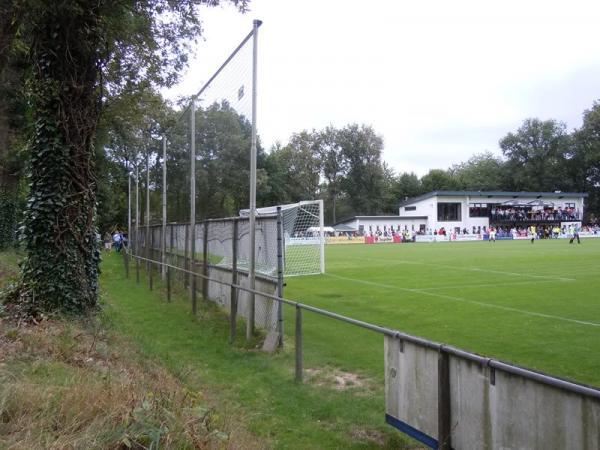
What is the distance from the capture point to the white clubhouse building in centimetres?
7894

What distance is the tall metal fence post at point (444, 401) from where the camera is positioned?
3.85 metres

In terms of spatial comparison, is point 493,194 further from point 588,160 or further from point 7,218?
point 7,218

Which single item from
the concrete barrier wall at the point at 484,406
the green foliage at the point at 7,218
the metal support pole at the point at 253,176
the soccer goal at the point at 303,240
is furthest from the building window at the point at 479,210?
the concrete barrier wall at the point at 484,406

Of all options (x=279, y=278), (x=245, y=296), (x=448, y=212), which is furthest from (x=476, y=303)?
(x=448, y=212)

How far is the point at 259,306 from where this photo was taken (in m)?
9.65

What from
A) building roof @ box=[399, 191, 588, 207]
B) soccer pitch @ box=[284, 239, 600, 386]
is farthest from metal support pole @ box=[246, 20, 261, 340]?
building roof @ box=[399, 191, 588, 207]

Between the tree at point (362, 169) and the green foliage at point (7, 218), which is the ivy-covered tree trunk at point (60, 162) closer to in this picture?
the green foliage at point (7, 218)

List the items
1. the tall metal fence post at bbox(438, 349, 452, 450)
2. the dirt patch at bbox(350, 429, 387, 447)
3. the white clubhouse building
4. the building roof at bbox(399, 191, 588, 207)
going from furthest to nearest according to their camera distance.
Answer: the building roof at bbox(399, 191, 588, 207) → the white clubhouse building → the dirt patch at bbox(350, 429, 387, 447) → the tall metal fence post at bbox(438, 349, 452, 450)

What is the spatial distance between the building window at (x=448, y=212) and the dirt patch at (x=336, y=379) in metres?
75.3

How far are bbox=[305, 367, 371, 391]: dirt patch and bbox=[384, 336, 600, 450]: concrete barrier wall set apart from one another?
194cm

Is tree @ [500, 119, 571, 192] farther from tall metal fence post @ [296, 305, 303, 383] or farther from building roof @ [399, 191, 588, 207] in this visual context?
tall metal fence post @ [296, 305, 303, 383]

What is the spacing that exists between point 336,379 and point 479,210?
80.4 metres

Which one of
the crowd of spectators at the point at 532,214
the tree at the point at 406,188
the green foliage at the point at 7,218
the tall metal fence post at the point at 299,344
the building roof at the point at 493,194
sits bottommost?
the tall metal fence post at the point at 299,344

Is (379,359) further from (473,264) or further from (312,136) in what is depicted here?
(312,136)
